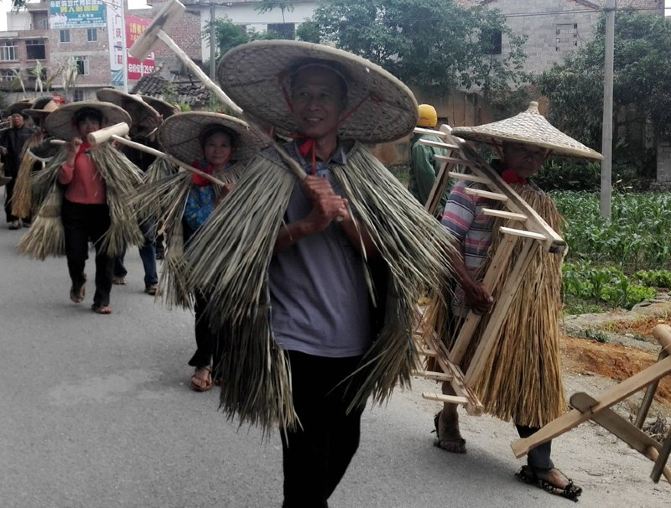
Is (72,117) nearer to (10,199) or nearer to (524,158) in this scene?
(524,158)

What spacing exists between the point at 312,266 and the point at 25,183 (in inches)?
385

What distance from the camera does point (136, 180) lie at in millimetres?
7105

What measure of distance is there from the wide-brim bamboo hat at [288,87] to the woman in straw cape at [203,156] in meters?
1.78

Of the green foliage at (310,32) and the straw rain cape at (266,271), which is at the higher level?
the green foliage at (310,32)

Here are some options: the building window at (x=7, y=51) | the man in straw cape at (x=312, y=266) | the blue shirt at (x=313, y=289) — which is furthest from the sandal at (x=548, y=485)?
the building window at (x=7, y=51)

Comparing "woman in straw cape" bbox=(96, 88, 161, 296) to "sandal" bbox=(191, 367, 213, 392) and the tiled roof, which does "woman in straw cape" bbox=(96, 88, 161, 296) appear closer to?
"sandal" bbox=(191, 367, 213, 392)

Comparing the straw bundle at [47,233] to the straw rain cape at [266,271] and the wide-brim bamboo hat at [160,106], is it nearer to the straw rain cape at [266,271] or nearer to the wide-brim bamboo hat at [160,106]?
the wide-brim bamboo hat at [160,106]

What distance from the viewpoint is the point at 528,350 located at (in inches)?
153

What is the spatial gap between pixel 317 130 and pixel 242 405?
3.12 ft

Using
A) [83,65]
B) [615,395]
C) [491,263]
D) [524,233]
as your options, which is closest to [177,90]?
[491,263]

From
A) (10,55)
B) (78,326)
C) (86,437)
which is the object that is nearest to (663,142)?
(78,326)

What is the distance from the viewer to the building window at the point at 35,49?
52531mm

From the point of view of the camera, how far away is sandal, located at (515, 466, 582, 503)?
12.8 feet

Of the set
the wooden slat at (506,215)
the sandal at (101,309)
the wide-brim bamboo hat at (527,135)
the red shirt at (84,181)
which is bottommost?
the sandal at (101,309)
